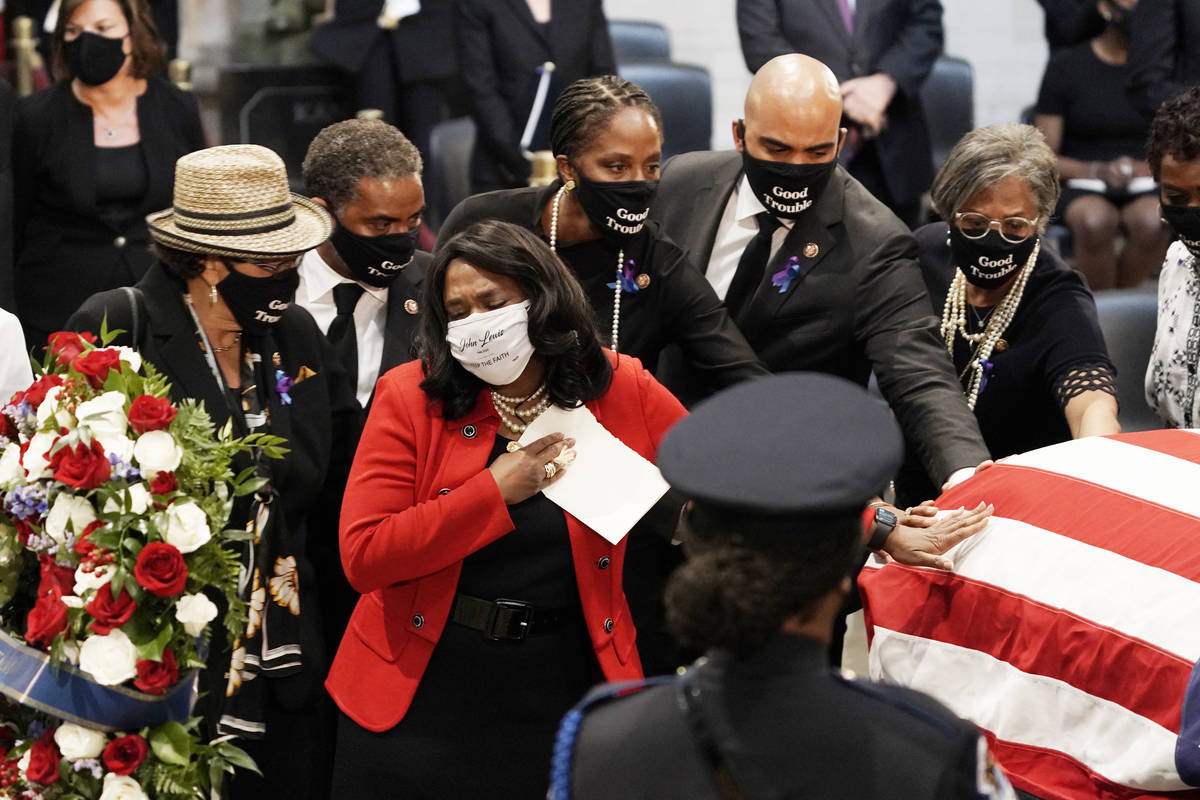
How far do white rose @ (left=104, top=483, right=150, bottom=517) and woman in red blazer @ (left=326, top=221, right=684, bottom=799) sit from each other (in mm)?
343

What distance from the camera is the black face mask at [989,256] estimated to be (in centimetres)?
350

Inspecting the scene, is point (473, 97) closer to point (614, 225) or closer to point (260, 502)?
point (614, 225)

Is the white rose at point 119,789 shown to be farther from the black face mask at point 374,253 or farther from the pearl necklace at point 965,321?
the pearl necklace at point 965,321

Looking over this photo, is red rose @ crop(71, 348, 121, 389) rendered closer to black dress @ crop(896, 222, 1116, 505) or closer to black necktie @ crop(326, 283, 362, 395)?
black necktie @ crop(326, 283, 362, 395)

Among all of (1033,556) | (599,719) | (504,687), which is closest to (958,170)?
(1033,556)

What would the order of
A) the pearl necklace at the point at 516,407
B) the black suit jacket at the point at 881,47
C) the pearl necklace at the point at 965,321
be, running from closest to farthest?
the pearl necklace at the point at 516,407 < the pearl necklace at the point at 965,321 < the black suit jacket at the point at 881,47

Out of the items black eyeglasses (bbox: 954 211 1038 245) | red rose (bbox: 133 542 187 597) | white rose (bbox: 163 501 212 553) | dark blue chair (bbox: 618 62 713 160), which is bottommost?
dark blue chair (bbox: 618 62 713 160)

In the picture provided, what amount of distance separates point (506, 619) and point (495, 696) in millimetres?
148

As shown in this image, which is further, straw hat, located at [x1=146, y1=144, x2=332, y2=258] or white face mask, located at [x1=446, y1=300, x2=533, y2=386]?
straw hat, located at [x1=146, y1=144, x2=332, y2=258]

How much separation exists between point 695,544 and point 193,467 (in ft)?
3.94

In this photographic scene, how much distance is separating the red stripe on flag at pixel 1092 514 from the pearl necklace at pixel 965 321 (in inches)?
27.2

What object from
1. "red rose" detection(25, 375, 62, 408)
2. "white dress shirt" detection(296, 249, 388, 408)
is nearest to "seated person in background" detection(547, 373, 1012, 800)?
"red rose" detection(25, 375, 62, 408)

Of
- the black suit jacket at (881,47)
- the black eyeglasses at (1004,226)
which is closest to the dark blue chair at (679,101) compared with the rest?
the black suit jacket at (881,47)

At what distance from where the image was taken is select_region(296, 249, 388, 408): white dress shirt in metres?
3.69
